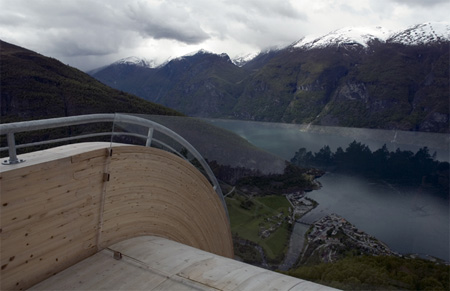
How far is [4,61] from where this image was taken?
5747 cm

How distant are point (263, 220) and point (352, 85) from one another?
130 m

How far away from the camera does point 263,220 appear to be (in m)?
5.36

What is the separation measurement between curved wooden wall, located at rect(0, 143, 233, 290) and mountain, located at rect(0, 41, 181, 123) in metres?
42.8

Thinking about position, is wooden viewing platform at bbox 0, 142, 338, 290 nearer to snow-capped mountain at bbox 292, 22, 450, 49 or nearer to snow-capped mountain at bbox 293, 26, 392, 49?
snow-capped mountain at bbox 292, 22, 450, 49

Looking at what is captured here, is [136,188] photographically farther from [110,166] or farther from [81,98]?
[81,98]

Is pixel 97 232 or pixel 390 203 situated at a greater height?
pixel 97 232

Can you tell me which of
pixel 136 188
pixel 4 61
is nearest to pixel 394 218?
pixel 136 188

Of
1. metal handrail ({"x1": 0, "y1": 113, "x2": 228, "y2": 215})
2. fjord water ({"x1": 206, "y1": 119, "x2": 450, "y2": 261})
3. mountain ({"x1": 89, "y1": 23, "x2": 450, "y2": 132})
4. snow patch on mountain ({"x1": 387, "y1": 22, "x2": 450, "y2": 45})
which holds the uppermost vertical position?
snow patch on mountain ({"x1": 387, "y1": 22, "x2": 450, "y2": 45})

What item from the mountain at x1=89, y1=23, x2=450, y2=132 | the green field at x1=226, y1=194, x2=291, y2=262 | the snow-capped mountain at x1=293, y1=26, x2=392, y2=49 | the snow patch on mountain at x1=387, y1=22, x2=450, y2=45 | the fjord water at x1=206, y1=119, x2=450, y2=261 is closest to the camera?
the green field at x1=226, y1=194, x2=291, y2=262

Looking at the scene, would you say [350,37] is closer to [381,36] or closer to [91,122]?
[381,36]

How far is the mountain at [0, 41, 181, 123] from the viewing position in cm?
4591

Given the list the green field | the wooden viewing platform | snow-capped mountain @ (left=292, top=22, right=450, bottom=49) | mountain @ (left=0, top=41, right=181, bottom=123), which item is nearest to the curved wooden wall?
the wooden viewing platform

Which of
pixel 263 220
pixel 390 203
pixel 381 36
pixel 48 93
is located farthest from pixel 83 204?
pixel 381 36

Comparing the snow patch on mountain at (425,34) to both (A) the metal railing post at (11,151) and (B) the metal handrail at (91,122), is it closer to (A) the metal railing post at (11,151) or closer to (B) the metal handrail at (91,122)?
(B) the metal handrail at (91,122)
